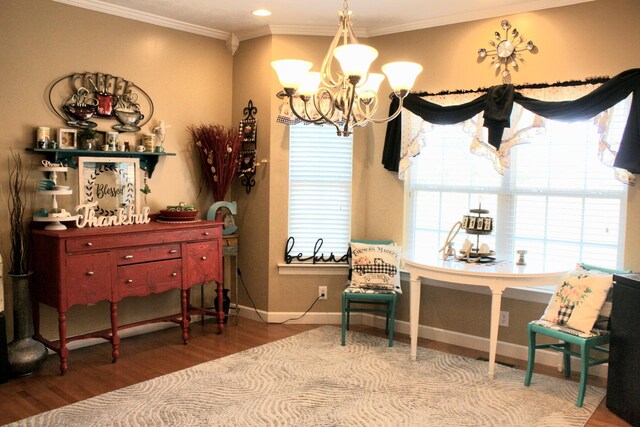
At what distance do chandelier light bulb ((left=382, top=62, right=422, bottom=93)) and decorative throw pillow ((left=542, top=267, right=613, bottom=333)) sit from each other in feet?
5.49

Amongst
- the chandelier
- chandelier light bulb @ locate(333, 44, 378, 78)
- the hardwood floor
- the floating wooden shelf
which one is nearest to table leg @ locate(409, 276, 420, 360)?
the hardwood floor

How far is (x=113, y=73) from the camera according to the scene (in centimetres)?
417

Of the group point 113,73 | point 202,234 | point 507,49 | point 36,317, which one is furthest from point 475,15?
point 36,317

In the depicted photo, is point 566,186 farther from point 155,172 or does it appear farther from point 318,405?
point 155,172

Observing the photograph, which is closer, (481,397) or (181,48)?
(481,397)

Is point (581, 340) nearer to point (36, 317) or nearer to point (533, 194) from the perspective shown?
point (533, 194)

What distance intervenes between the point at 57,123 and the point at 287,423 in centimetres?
262

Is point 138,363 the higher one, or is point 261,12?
point 261,12

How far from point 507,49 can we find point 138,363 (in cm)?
342

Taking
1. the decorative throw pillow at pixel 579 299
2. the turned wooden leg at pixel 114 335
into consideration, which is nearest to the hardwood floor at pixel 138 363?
the turned wooden leg at pixel 114 335

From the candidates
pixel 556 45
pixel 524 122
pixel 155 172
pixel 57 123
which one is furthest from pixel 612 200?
pixel 57 123

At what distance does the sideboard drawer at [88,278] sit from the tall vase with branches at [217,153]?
1292 mm

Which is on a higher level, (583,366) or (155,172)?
(155,172)

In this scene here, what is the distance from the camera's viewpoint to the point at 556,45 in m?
3.74
